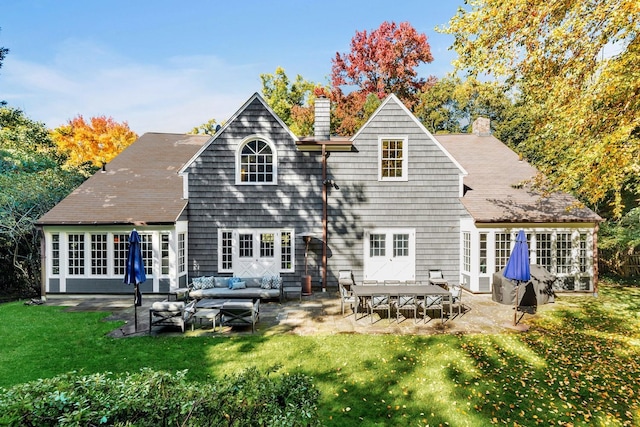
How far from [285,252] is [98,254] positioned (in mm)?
7582

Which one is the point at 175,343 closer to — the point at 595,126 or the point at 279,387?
the point at 279,387

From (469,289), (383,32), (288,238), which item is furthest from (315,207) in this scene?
(383,32)

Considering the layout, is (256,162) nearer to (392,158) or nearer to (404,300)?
(392,158)

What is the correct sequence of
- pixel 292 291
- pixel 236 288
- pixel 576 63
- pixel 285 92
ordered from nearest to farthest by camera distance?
pixel 576 63 → pixel 236 288 → pixel 292 291 → pixel 285 92

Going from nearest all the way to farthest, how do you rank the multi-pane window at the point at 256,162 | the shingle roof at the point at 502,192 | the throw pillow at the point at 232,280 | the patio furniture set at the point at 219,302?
the patio furniture set at the point at 219,302 → the throw pillow at the point at 232,280 → the shingle roof at the point at 502,192 → the multi-pane window at the point at 256,162

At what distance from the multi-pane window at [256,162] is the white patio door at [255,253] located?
2.39m

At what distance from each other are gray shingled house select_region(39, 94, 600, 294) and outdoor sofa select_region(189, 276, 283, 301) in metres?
1.10

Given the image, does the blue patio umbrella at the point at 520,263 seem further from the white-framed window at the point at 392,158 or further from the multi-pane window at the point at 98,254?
the multi-pane window at the point at 98,254

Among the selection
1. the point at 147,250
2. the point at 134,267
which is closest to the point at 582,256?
the point at 134,267

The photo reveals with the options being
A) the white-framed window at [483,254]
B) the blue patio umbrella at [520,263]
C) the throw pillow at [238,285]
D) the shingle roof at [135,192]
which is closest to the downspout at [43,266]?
the shingle roof at [135,192]

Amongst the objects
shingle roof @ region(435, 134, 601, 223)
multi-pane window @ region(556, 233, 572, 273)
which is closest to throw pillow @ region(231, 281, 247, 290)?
shingle roof @ region(435, 134, 601, 223)

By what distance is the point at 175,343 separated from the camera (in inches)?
317

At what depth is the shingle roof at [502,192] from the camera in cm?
1303

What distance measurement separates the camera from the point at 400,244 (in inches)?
571
